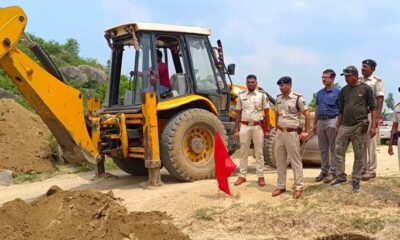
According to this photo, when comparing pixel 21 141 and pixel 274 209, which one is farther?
pixel 21 141

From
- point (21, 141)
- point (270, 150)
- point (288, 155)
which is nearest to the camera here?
point (288, 155)

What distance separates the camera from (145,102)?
7684 millimetres

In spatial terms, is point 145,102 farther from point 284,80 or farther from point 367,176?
point 367,176

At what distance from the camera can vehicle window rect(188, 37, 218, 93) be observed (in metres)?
8.68

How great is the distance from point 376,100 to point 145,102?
3.34 m

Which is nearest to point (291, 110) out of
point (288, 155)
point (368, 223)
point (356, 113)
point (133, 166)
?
point (288, 155)

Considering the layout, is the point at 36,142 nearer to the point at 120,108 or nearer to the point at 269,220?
the point at 120,108

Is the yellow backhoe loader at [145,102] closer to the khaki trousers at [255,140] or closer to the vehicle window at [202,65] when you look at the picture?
the vehicle window at [202,65]

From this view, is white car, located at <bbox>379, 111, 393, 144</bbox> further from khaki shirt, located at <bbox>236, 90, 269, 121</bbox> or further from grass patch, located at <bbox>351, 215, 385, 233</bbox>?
grass patch, located at <bbox>351, 215, 385, 233</bbox>

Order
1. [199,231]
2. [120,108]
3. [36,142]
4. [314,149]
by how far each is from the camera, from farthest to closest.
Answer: [36,142] < [314,149] < [120,108] < [199,231]

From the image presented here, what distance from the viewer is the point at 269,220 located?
5.67m

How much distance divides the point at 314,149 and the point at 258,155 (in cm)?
301

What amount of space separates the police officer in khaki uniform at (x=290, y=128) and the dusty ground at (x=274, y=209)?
0.78 ft

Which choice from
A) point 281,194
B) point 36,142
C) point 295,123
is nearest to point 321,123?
point 295,123
